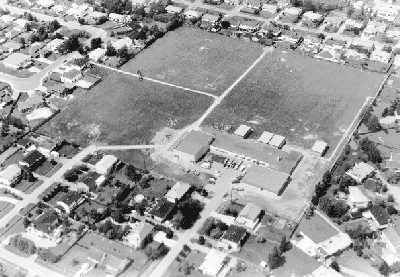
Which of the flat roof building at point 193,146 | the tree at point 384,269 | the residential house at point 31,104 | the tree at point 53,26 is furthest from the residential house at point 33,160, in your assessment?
the tree at point 384,269

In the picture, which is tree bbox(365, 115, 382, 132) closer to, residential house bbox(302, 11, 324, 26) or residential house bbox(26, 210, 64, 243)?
residential house bbox(302, 11, 324, 26)

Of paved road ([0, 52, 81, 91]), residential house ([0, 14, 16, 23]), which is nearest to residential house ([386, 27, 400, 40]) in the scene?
paved road ([0, 52, 81, 91])

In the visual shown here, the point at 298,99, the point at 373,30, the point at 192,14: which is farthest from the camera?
the point at 192,14

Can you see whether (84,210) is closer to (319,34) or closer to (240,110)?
(240,110)

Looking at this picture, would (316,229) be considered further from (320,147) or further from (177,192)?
(177,192)

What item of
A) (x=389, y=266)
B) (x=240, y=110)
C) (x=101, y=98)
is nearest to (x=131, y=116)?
(x=101, y=98)

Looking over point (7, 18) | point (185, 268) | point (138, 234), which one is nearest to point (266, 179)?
point (185, 268)
